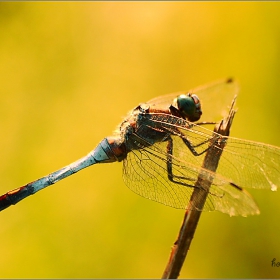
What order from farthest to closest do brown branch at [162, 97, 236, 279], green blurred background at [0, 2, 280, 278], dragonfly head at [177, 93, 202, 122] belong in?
1. green blurred background at [0, 2, 280, 278]
2. dragonfly head at [177, 93, 202, 122]
3. brown branch at [162, 97, 236, 279]

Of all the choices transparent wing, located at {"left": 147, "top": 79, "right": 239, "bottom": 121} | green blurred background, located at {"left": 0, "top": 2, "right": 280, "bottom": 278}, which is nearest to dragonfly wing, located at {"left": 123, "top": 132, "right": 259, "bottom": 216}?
green blurred background, located at {"left": 0, "top": 2, "right": 280, "bottom": 278}

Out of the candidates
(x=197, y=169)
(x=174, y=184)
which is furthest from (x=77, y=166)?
(x=197, y=169)

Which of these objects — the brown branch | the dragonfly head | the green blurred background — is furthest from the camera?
the green blurred background

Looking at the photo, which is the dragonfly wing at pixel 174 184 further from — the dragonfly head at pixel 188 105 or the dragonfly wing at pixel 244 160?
the dragonfly head at pixel 188 105

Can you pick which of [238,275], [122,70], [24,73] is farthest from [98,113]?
[238,275]

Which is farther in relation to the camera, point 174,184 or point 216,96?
point 216,96

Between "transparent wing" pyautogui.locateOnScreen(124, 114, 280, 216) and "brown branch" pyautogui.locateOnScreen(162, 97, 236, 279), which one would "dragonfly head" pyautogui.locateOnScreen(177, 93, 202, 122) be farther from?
"brown branch" pyautogui.locateOnScreen(162, 97, 236, 279)

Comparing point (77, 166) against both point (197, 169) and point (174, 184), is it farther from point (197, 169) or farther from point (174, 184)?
point (197, 169)
